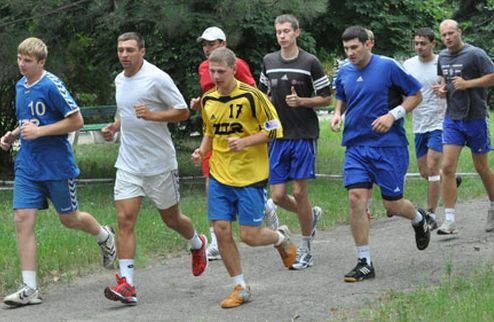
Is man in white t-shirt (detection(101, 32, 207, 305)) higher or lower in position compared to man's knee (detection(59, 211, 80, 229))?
higher

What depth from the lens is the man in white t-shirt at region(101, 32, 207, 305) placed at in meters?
8.27

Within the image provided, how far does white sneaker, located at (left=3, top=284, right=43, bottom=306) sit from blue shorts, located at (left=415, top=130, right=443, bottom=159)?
206 inches

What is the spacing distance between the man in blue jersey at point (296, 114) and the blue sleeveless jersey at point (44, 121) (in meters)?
2.07

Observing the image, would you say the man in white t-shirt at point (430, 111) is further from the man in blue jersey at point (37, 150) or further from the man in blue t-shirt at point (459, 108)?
the man in blue jersey at point (37, 150)

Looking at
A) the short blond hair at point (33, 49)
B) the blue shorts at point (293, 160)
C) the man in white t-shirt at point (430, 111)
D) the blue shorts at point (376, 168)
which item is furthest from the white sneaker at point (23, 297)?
the man in white t-shirt at point (430, 111)

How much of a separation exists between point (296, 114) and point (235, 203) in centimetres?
180

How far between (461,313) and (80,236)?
516 cm

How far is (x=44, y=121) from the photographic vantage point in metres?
8.39

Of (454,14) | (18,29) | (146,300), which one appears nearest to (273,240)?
(146,300)

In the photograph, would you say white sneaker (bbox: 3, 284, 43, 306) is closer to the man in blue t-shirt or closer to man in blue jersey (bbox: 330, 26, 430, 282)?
man in blue jersey (bbox: 330, 26, 430, 282)

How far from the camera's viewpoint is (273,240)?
8477 mm

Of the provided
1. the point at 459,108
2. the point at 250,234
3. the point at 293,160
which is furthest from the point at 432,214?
the point at 250,234

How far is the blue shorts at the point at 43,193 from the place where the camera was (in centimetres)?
846

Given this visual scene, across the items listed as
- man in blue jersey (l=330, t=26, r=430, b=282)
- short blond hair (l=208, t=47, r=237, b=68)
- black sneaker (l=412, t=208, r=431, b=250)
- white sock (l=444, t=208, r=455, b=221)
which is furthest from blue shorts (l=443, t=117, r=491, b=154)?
short blond hair (l=208, t=47, r=237, b=68)
